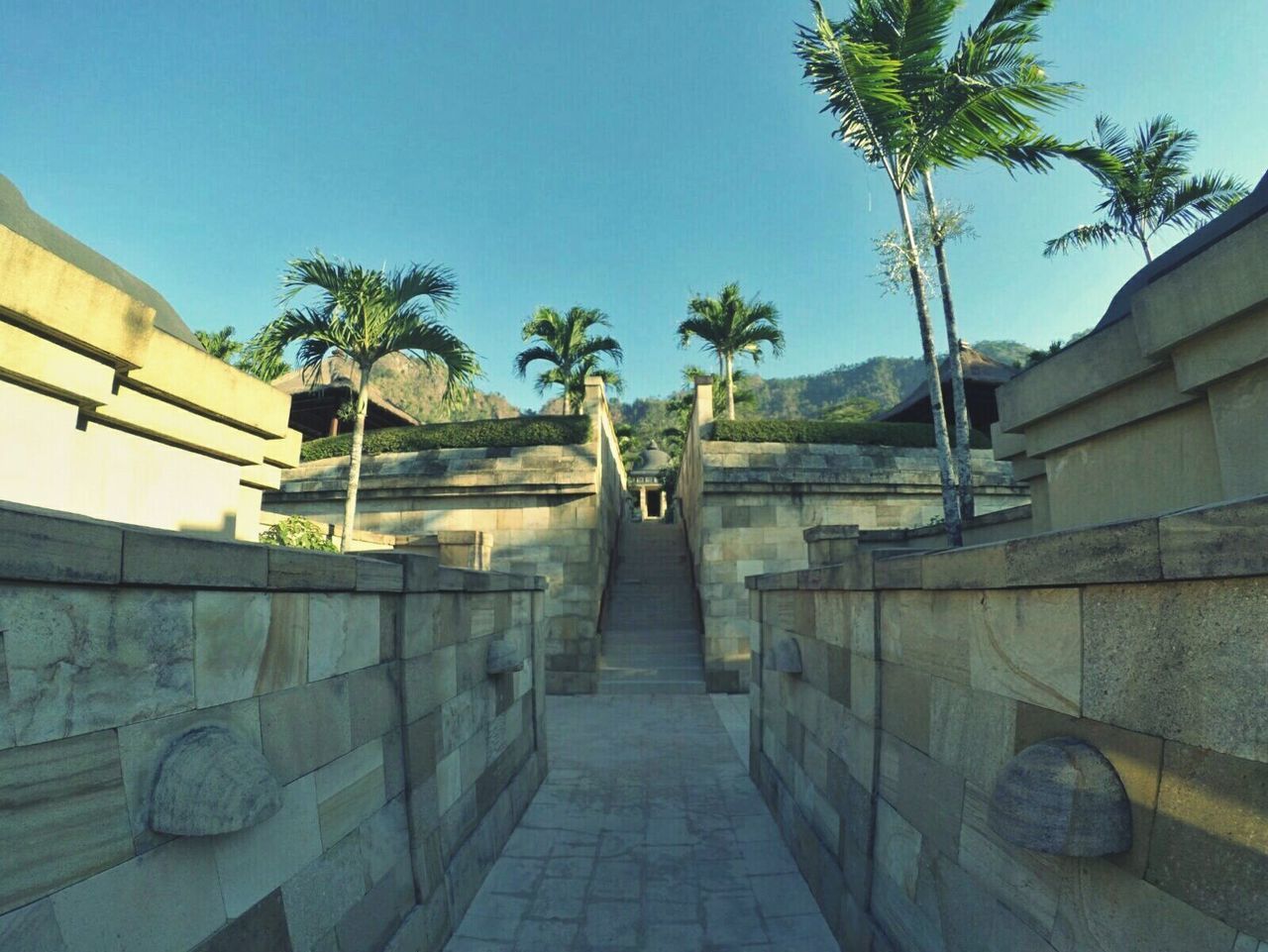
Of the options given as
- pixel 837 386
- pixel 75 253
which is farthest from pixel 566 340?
pixel 837 386

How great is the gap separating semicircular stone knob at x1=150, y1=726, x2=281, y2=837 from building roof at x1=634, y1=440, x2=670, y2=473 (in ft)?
109

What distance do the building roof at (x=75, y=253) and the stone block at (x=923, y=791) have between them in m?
5.77

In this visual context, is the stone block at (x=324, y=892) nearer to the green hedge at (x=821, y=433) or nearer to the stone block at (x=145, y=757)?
the stone block at (x=145, y=757)

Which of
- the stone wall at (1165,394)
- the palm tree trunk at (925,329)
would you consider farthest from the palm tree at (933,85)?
the stone wall at (1165,394)

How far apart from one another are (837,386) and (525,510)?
100372 millimetres

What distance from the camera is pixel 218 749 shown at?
82.1 inches

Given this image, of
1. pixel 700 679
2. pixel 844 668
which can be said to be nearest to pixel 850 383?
pixel 700 679

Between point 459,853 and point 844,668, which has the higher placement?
point 844,668

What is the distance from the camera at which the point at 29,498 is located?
392 cm

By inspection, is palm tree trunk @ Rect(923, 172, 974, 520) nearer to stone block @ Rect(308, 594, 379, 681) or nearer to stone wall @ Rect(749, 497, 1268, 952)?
stone wall @ Rect(749, 497, 1268, 952)

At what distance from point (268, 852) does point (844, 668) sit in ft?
10.8

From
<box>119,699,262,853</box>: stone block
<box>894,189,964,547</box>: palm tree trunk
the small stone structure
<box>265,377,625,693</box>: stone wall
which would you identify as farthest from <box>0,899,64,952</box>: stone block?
<box>265,377,625,693</box>: stone wall

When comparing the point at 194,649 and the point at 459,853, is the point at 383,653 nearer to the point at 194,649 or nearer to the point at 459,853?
the point at 194,649

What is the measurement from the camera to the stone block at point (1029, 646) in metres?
2.10
